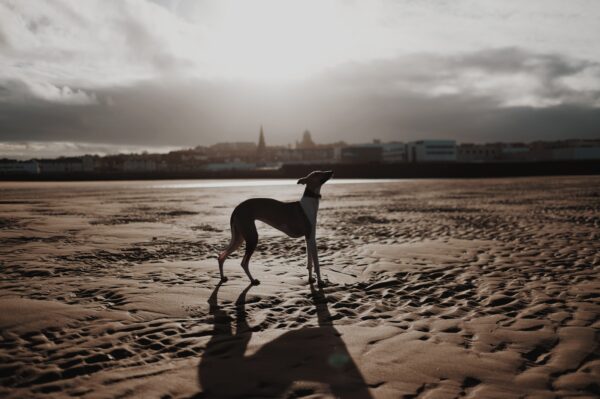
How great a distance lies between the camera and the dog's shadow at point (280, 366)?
361 cm

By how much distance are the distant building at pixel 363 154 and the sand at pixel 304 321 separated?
126695 mm

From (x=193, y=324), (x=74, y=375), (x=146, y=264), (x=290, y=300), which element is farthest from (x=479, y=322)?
(x=146, y=264)

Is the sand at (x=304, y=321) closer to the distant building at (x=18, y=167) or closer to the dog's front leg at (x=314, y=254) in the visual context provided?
the dog's front leg at (x=314, y=254)

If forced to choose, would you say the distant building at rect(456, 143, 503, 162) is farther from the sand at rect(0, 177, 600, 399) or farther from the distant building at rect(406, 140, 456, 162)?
the sand at rect(0, 177, 600, 399)

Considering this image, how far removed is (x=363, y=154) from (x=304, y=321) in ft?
441

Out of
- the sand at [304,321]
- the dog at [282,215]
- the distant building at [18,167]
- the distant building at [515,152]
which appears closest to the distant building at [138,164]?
the distant building at [18,167]

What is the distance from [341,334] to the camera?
484cm

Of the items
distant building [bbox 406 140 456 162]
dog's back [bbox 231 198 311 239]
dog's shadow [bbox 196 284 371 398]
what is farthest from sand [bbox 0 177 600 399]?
distant building [bbox 406 140 456 162]

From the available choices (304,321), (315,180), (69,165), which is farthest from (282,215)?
(69,165)

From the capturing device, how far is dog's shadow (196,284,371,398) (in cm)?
361

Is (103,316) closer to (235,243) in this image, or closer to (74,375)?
(74,375)

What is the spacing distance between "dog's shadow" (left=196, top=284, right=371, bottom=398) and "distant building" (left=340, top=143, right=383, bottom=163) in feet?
434

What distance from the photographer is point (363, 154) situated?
13675cm

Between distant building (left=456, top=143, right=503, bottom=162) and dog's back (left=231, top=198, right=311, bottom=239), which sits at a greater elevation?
distant building (left=456, top=143, right=503, bottom=162)
